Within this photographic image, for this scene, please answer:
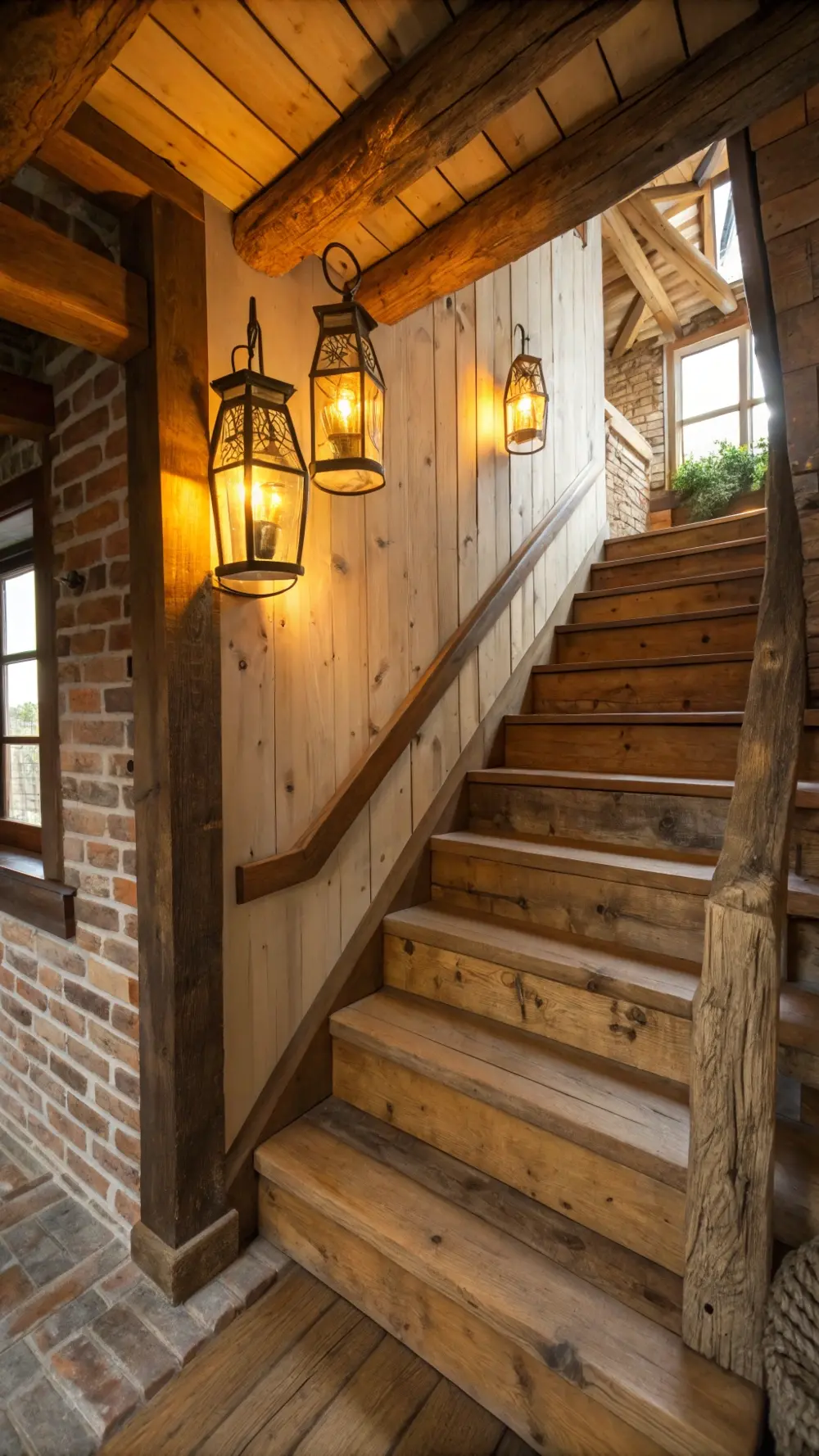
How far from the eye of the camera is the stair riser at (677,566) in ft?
8.59

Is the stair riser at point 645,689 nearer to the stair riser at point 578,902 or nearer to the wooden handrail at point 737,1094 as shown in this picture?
the stair riser at point 578,902

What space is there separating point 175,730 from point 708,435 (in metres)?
7.16

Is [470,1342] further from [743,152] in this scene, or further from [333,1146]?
[743,152]

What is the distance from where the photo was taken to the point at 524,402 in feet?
7.93

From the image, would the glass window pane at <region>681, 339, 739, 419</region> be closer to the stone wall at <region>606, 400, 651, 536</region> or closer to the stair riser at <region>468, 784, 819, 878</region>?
the stone wall at <region>606, 400, 651, 536</region>

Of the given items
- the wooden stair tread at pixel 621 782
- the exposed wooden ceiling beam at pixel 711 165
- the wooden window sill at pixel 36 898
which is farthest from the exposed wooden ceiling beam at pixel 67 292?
the exposed wooden ceiling beam at pixel 711 165

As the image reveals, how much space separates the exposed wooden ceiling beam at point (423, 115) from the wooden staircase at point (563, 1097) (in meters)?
1.53

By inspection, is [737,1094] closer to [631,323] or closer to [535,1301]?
[535,1301]

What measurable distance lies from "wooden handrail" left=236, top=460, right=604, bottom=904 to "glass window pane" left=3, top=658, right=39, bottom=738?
3.73 ft

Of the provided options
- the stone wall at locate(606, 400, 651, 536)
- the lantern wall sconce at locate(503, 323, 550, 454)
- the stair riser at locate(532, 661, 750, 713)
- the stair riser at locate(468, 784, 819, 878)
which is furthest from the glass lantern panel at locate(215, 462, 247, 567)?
the stone wall at locate(606, 400, 651, 536)

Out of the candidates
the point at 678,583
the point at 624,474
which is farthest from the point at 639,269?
the point at 678,583

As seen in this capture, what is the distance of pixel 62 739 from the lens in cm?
165

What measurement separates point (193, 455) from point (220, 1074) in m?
1.37

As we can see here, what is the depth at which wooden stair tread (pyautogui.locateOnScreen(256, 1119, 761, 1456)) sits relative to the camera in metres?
0.97
